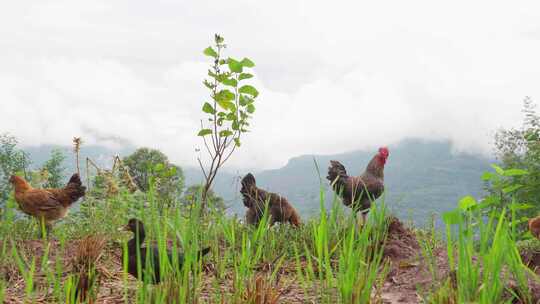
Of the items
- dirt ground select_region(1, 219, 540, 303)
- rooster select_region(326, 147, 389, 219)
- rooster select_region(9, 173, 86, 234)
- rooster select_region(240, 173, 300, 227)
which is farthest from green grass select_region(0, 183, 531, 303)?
rooster select_region(326, 147, 389, 219)

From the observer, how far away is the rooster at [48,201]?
5824mm

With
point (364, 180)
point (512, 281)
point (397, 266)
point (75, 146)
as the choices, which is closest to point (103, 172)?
point (75, 146)

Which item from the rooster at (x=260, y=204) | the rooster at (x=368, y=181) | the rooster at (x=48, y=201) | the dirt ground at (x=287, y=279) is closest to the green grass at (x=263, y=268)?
the dirt ground at (x=287, y=279)

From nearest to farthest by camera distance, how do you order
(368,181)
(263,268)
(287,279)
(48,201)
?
(287,279), (263,268), (48,201), (368,181)

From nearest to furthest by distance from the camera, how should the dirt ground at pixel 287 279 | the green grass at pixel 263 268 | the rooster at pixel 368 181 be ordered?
the green grass at pixel 263 268
the dirt ground at pixel 287 279
the rooster at pixel 368 181

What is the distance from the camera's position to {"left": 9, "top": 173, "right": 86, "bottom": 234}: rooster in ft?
19.1

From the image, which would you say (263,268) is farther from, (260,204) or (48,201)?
(48,201)

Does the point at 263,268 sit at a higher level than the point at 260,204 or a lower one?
lower

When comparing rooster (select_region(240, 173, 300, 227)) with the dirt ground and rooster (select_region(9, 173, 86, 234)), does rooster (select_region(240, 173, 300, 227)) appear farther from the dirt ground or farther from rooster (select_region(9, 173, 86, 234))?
rooster (select_region(9, 173, 86, 234))

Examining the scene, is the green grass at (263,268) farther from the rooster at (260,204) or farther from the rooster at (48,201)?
the rooster at (260,204)

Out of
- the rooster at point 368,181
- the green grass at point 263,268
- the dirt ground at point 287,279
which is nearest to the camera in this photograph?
the green grass at point 263,268

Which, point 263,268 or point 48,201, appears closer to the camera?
point 263,268

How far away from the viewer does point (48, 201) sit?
5.80 meters

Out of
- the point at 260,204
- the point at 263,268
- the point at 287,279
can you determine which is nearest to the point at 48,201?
the point at 260,204
